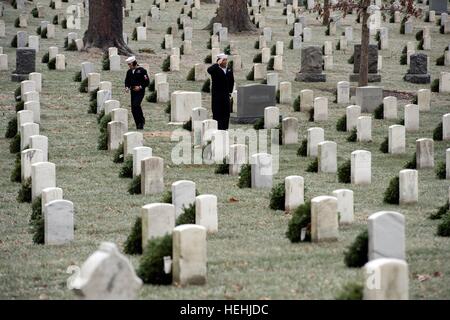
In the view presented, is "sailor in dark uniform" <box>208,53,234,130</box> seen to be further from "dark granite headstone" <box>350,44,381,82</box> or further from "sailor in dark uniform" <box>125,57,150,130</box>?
"dark granite headstone" <box>350,44,381,82</box>

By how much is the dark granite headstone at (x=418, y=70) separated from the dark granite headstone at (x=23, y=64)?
10.6 meters

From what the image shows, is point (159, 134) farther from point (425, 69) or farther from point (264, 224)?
point (425, 69)

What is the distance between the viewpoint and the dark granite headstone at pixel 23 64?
31492 mm

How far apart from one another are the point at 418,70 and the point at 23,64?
11.1 m

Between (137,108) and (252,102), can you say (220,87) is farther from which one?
(252,102)

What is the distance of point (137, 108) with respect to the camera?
25781 millimetres

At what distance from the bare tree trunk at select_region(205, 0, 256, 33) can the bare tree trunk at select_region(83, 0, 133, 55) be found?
7.91 m

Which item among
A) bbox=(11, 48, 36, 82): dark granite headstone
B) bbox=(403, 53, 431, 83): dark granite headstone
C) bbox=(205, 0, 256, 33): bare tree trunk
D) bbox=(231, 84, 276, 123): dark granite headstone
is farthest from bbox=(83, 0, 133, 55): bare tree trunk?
bbox=(231, 84, 276, 123): dark granite headstone

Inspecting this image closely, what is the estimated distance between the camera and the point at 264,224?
54.6 ft

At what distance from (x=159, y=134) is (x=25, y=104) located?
298cm

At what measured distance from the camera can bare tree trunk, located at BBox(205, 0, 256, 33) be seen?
44250mm

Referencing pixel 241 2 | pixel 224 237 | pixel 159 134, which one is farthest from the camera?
pixel 241 2

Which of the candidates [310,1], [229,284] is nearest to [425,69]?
[310,1]

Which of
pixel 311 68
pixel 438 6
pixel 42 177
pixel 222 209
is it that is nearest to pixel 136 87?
pixel 42 177
